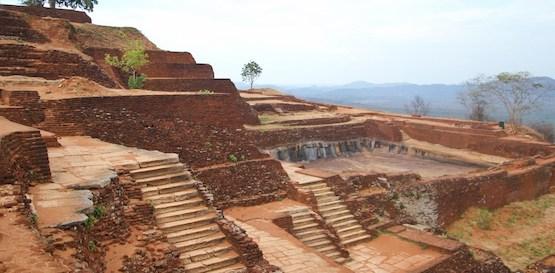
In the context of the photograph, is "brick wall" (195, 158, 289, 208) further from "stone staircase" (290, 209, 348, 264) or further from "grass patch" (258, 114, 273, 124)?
"grass patch" (258, 114, 273, 124)

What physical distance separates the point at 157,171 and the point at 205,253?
1.61 metres

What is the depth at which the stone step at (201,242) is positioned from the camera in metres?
6.36

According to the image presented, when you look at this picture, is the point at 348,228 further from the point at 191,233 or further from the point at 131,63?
the point at 131,63

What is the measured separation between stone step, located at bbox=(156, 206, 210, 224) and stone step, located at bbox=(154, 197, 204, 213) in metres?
0.06

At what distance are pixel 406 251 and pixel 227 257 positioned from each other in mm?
5191

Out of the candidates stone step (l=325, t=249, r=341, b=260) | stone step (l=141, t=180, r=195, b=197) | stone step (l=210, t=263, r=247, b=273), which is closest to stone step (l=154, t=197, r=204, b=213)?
stone step (l=141, t=180, r=195, b=197)

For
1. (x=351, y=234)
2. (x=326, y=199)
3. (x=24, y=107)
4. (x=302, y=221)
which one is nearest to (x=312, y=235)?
(x=302, y=221)

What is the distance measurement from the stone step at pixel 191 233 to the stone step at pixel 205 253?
0.23 meters

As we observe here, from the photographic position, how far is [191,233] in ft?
21.7

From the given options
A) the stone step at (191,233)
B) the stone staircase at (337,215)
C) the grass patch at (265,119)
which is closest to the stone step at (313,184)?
the stone staircase at (337,215)

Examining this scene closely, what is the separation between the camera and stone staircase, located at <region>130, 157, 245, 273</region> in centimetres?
638

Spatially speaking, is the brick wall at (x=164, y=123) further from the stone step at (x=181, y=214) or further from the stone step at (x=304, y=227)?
the stone step at (x=181, y=214)

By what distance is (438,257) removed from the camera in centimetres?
973

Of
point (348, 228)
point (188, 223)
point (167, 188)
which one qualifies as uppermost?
point (167, 188)
